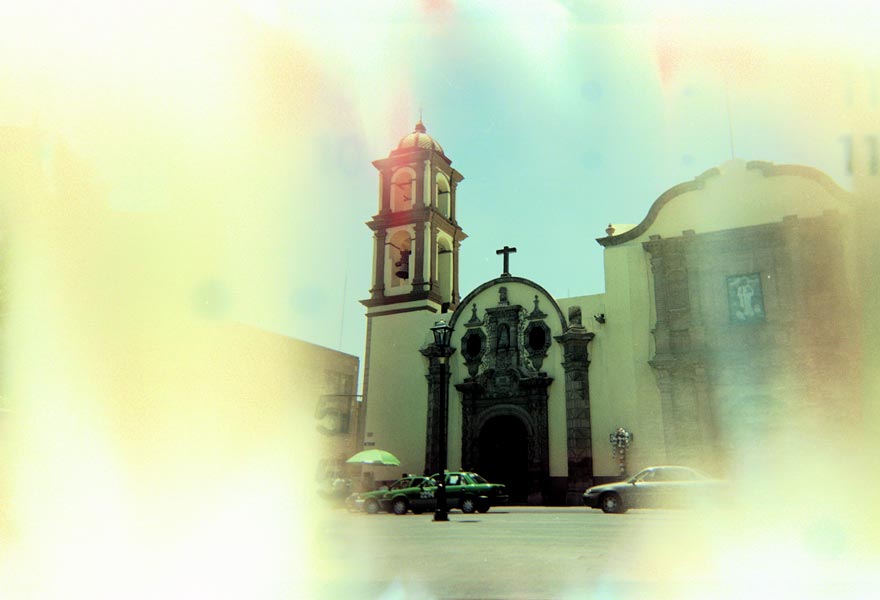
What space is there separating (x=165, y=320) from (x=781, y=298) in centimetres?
1859

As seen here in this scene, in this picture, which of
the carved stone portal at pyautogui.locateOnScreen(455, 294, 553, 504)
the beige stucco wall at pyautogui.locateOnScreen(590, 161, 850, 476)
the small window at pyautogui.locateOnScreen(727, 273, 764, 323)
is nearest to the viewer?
the small window at pyautogui.locateOnScreen(727, 273, 764, 323)

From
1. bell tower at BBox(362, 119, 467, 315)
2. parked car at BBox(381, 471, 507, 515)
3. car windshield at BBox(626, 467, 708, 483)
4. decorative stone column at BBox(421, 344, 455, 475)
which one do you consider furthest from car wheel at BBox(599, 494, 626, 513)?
bell tower at BBox(362, 119, 467, 315)

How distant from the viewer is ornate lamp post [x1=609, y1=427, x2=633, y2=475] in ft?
75.2

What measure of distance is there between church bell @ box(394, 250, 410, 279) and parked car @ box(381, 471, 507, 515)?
38.1ft

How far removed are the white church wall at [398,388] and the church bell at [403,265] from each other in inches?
77.3

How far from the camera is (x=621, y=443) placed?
2300 centimetres

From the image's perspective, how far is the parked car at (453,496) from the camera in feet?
63.4

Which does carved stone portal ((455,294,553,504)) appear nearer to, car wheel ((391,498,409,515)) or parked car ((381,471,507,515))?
parked car ((381,471,507,515))

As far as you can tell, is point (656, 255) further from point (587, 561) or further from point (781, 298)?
point (587, 561)

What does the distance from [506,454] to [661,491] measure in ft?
29.9

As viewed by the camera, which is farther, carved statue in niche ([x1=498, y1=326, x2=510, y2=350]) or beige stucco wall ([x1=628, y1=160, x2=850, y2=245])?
carved statue in niche ([x1=498, y1=326, x2=510, y2=350])

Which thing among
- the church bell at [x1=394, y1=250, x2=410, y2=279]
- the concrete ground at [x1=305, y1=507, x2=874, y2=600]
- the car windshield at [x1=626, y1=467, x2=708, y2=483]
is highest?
the church bell at [x1=394, y1=250, x2=410, y2=279]

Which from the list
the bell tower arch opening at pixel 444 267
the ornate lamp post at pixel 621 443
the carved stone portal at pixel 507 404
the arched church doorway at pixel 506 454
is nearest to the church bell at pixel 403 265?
the bell tower arch opening at pixel 444 267

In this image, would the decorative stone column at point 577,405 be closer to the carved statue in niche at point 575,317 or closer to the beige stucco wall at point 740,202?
the carved statue in niche at point 575,317
